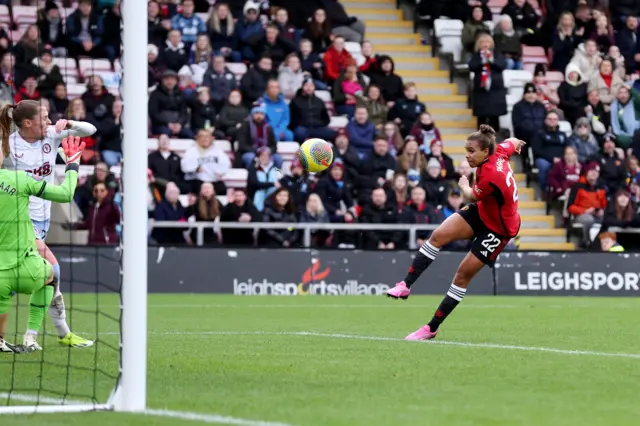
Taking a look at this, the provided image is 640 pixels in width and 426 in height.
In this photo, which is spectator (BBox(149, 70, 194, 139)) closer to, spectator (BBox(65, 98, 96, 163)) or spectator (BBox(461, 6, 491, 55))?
spectator (BBox(65, 98, 96, 163))

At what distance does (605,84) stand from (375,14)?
5108 mm

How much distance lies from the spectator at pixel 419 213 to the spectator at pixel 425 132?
176cm

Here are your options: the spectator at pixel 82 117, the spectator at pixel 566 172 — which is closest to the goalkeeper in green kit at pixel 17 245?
the spectator at pixel 82 117

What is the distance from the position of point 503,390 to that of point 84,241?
13.2 m

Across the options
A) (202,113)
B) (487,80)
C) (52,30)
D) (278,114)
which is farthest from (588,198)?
(52,30)

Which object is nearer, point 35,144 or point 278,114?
point 35,144

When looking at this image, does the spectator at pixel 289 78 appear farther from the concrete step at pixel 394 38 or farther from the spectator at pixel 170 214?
the concrete step at pixel 394 38

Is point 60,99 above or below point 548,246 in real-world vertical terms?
above

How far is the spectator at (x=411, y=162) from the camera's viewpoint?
73.9ft

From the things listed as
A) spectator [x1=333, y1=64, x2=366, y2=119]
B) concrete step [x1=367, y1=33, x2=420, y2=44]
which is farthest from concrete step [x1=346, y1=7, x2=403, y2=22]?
spectator [x1=333, y1=64, x2=366, y2=119]

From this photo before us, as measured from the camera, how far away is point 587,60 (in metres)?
26.0

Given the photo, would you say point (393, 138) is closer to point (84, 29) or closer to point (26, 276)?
point (84, 29)

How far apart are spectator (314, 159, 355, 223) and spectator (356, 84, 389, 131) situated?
6.90ft

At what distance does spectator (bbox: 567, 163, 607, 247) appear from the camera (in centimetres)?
2316
